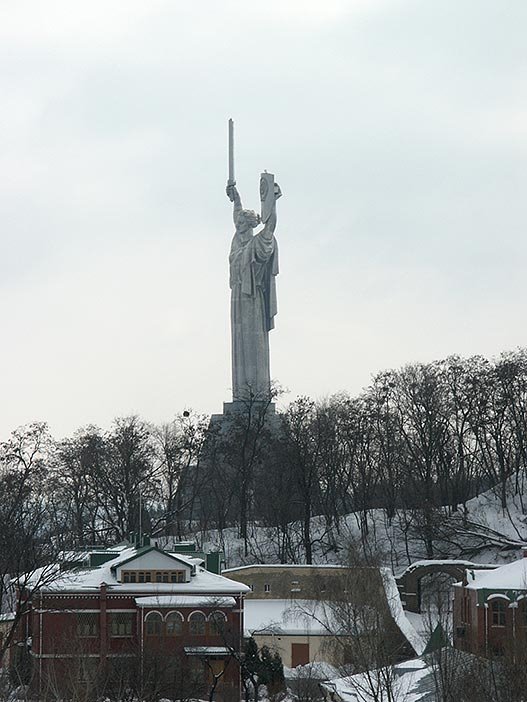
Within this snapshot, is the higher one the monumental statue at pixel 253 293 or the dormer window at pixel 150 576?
the monumental statue at pixel 253 293

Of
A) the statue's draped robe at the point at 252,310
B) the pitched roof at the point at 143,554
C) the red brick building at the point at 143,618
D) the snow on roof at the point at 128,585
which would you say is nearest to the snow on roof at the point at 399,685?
the red brick building at the point at 143,618

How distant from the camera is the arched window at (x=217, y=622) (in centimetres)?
4400

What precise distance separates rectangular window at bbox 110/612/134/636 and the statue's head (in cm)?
3042

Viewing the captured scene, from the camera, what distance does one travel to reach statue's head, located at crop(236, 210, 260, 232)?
234ft

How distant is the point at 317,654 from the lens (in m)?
48.5

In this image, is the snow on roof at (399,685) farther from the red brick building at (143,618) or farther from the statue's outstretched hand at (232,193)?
the statue's outstretched hand at (232,193)

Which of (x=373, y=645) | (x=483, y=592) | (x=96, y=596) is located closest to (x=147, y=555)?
(x=96, y=596)

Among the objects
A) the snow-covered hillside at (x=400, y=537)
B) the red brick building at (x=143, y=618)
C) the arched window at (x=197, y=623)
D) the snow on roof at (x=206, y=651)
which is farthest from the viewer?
the snow-covered hillside at (x=400, y=537)

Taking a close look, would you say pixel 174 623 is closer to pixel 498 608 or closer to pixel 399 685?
pixel 498 608

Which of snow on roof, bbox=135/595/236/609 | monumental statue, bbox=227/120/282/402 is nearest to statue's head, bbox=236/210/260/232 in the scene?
monumental statue, bbox=227/120/282/402

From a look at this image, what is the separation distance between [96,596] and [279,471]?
19871 mm

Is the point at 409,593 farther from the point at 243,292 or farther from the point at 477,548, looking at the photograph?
the point at 243,292

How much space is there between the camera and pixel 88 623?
45000 millimetres

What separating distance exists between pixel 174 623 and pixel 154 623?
2.09ft
